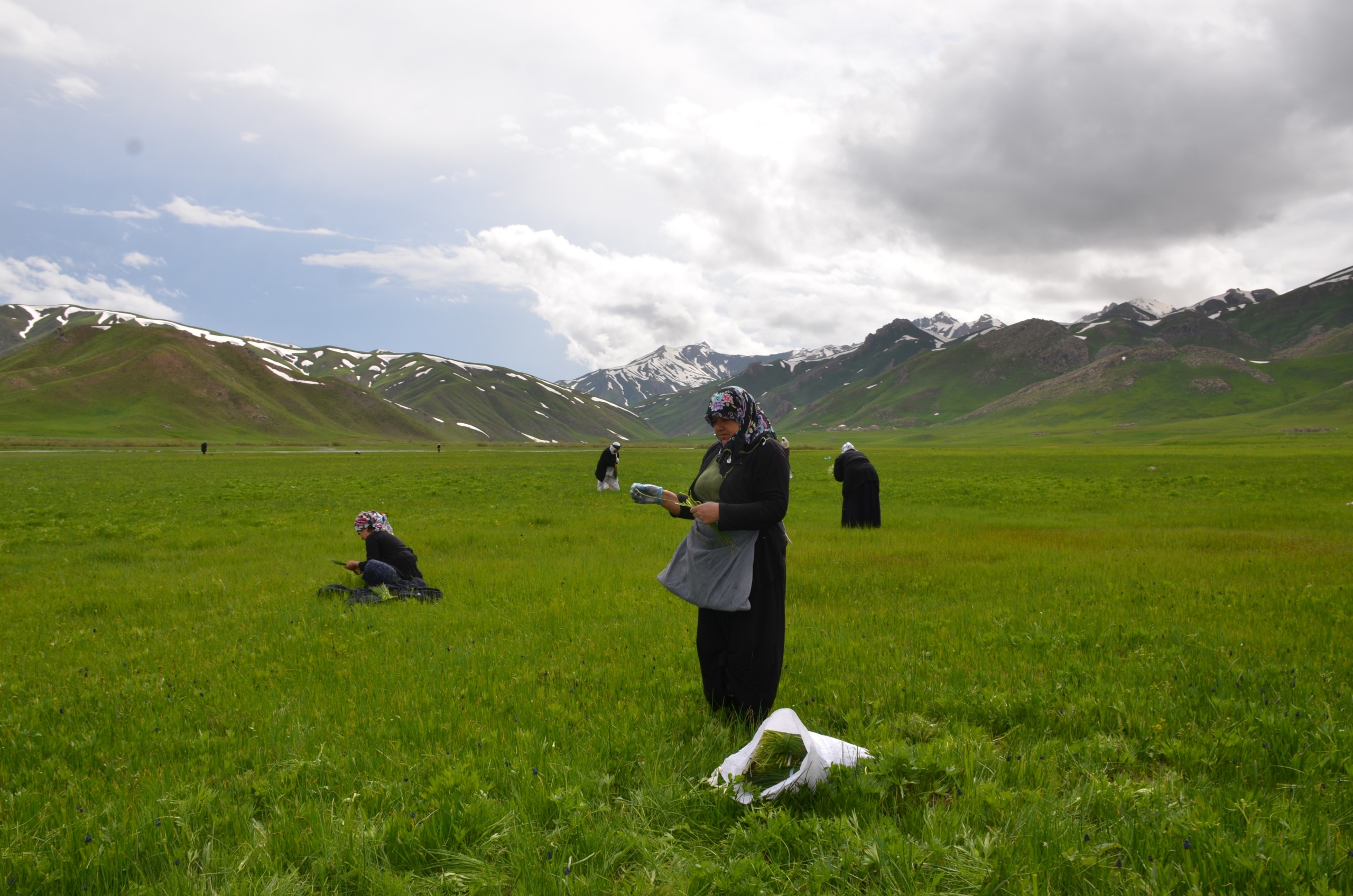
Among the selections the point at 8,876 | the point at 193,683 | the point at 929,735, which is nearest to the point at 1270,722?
the point at 929,735

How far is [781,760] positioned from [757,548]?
177cm

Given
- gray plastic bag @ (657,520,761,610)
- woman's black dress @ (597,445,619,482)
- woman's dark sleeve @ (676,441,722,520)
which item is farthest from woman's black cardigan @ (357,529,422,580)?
woman's black dress @ (597,445,619,482)

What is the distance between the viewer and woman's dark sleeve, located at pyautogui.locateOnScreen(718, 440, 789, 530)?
5.52m

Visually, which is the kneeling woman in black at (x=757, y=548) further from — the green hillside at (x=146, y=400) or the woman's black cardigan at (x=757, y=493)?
the green hillside at (x=146, y=400)

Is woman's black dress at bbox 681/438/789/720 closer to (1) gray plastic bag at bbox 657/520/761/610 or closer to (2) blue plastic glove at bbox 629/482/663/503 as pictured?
(1) gray plastic bag at bbox 657/520/761/610

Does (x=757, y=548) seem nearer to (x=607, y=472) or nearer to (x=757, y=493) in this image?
(x=757, y=493)

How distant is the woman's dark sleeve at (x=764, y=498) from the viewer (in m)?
5.52

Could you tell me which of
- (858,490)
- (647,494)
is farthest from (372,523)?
(858,490)

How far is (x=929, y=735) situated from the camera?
568cm

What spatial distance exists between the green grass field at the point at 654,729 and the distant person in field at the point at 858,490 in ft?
15.8

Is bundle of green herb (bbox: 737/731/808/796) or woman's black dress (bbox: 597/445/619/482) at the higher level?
woman's black dress (bbox: 597/445/619/482)

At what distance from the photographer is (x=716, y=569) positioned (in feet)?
18.8

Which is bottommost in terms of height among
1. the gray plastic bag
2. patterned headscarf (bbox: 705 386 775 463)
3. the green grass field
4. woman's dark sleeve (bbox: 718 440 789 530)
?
the green grass field

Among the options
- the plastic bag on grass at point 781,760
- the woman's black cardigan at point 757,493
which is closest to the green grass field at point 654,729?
the plastic bag on grass at point 781,760
